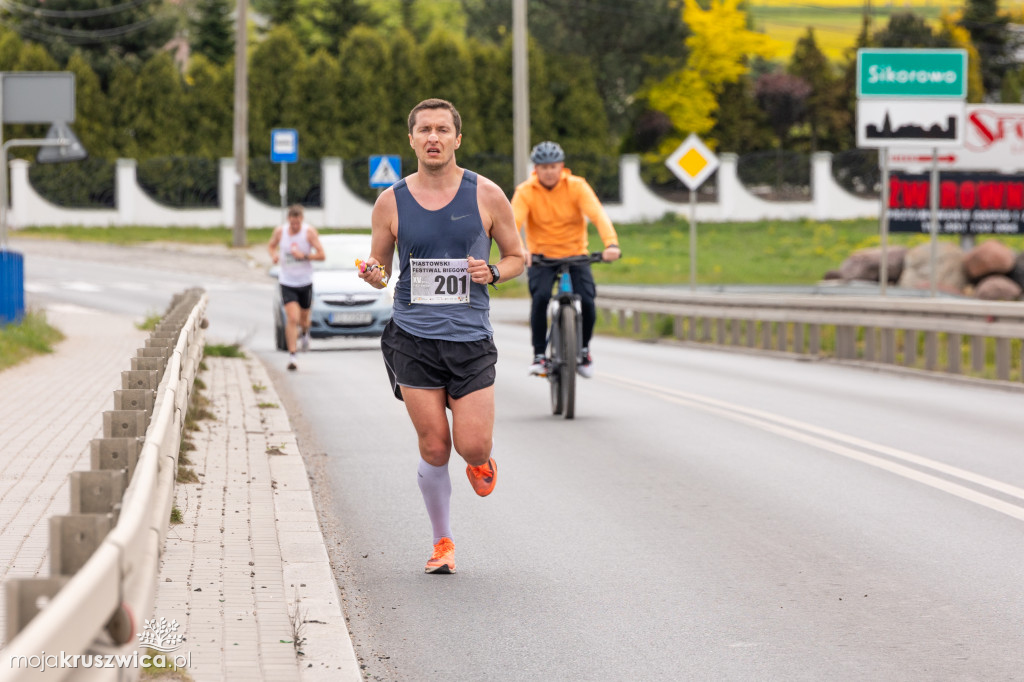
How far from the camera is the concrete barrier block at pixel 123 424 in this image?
4801 millimetres

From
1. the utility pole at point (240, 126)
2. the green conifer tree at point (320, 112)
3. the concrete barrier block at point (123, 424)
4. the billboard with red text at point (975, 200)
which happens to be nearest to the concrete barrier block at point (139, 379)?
the concrete barrier block at point (123, 424)

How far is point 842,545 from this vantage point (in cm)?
740

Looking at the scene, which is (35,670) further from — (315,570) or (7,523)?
(7,523)

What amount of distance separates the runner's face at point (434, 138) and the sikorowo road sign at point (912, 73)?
584 inches

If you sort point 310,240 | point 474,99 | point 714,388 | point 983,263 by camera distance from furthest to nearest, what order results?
1. point 474,99
2. point 983,263
3. point 310,240
4. point 714,388

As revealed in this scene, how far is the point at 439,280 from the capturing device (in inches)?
261

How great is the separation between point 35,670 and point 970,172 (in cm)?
3021

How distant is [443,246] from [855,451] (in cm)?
477

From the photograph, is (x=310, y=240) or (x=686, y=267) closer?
(x=310, y=240)

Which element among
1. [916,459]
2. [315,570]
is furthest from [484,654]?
[916,459]

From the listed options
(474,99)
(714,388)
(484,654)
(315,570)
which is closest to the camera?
(484,654)

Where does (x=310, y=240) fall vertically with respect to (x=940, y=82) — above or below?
below

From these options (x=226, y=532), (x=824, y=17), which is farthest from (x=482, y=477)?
(x=824, y=17)

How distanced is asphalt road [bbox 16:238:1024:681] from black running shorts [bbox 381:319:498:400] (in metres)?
0.80
